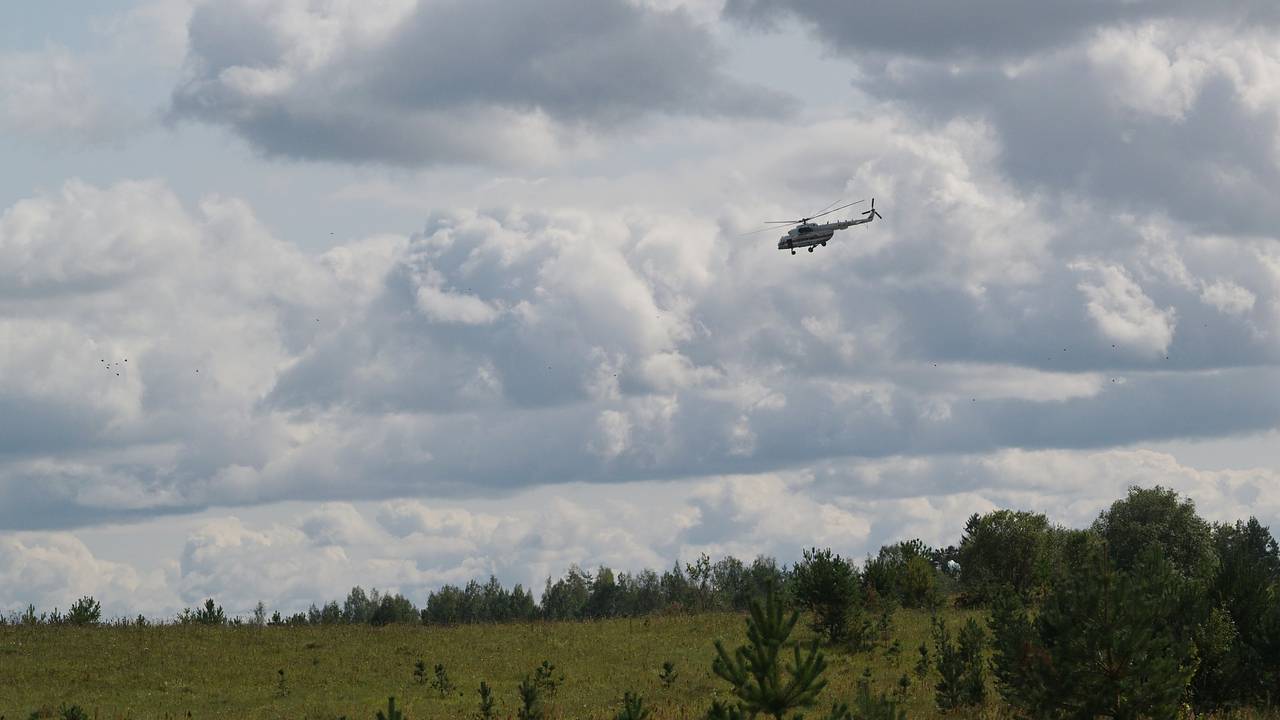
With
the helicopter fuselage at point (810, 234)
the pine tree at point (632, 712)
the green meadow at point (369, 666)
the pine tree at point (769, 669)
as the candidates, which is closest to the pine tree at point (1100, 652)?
the green meadow at point (369, 666)

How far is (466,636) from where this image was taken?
198ft

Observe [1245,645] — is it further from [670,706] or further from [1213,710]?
[670,706]

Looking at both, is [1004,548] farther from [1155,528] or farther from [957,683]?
[957,683]

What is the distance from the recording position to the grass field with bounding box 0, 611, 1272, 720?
153ft

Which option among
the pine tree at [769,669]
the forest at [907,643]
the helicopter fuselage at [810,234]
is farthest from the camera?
the helicopter fuselage at [810,234]

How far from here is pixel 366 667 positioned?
2090 inches

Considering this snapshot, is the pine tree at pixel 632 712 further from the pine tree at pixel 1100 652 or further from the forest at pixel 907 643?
the pine tree at pixel 1100 652

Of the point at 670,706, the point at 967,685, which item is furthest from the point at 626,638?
the point at 967,685

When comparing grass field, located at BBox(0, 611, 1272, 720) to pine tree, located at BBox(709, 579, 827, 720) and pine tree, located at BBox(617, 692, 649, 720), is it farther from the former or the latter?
pine tree, located at BBox(709, 579, 827, 720)

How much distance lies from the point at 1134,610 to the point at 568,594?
163m

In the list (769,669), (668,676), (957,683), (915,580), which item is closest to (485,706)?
(668,676)

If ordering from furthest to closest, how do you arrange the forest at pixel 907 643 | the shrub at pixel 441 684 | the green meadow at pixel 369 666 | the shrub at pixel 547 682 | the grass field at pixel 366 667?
the shrub at pixel 441 684 → the shrub at pixel 547 682 → the green meadow at pixel 369 666 → the grass field at pixel 366 667 → the forest at pixel 907 643

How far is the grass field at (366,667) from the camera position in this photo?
46531 millimetres

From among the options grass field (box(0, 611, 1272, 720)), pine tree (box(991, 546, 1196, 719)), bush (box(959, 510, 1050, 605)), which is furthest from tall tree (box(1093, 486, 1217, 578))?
pine tree (box(991, 546, 1196, 719))
